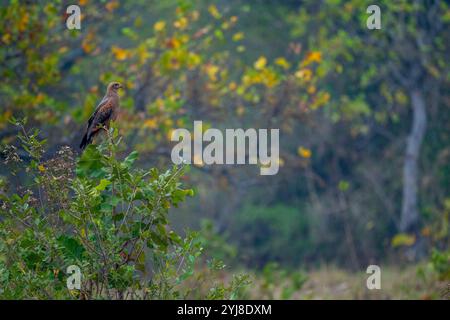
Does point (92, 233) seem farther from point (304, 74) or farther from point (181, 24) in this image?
point (304, 74)

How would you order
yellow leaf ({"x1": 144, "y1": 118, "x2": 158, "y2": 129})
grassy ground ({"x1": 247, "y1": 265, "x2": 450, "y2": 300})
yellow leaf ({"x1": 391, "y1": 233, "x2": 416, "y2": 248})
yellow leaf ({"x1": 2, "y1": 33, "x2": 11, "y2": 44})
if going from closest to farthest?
grassy ground ({"x1": 247, "y1": 265, "x2": 450, "y2": 300}) < yellow leaf ({"x1": 2, "y1": 33, "x2": 11, "y2": 44}) < yellow leaf ({"x1": 144, "y1": 118, "x2": 158, "y2": 129}) < yellow leaf ({"x1": 391, "y1": 233, "x2": 416, "y2": 248})

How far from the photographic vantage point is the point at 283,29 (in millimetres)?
19344

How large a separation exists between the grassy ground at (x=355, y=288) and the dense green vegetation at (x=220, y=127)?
7cm

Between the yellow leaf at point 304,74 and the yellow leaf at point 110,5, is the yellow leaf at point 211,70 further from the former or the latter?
the yellow leaf at point 110,5

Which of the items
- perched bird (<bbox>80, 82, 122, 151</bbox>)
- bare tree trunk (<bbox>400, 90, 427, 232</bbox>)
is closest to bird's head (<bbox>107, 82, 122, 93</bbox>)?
perched bird (<bbox>80, 82, 122, 151</bbox>)

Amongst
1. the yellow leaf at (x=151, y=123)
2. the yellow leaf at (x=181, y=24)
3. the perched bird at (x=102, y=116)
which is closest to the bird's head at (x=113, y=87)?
the perched bird at (x=102, y=116)

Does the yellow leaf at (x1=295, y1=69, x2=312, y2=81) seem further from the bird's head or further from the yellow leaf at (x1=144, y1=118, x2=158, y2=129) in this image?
the bird's head

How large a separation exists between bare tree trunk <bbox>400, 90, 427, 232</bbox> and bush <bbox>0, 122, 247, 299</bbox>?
10.9 metres

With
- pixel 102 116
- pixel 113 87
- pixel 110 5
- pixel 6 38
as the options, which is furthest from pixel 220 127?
pixel 102 116

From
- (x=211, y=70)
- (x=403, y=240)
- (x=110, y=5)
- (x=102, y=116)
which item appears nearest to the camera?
(x=102, y=116)

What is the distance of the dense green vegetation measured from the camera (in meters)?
6.23

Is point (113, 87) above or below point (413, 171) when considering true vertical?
below

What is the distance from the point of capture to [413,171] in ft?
55.0

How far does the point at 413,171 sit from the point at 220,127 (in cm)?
396
